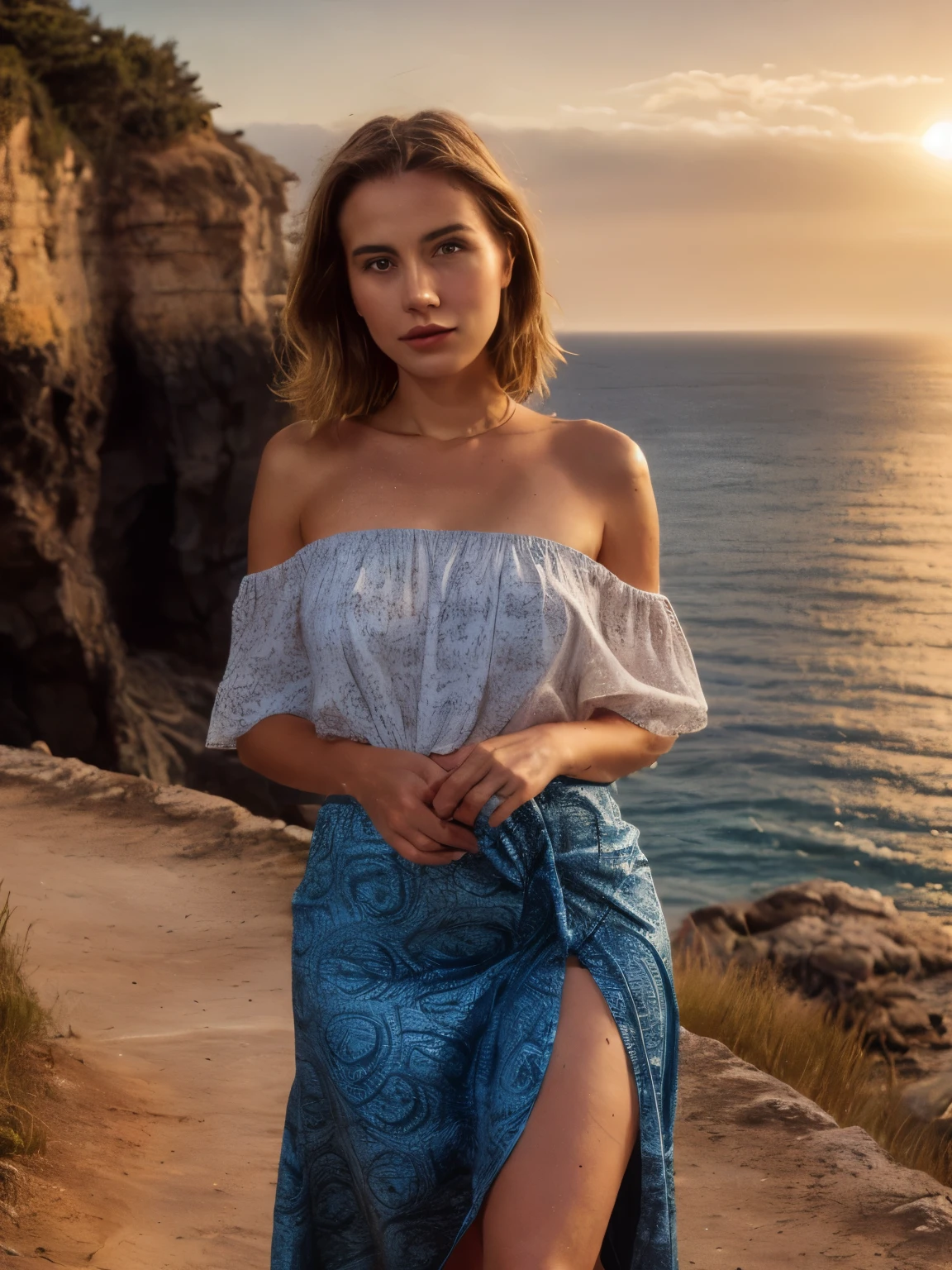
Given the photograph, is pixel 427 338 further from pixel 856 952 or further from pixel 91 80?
pixel 91 80

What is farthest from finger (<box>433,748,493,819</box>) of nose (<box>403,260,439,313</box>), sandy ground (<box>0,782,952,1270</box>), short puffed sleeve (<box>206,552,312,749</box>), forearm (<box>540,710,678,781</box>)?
sandy ground (<box>0,782,952,1270</box>)

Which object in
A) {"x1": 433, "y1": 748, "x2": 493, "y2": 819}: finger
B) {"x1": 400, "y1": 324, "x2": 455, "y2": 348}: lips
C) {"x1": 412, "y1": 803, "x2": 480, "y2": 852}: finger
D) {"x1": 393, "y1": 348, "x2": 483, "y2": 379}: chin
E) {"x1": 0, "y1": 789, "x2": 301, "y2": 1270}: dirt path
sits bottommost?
{"x1": 0, "y1": 789, "x2": 301, "y2": 1270}: dirt path

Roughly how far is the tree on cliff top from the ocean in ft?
19.5

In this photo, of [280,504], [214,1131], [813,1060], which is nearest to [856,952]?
[813,1060]

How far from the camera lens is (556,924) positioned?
149 centimetres

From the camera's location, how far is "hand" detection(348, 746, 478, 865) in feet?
4.78

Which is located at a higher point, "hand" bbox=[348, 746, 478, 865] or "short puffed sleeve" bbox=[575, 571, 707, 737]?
"short puffed sleeve" bbox=[575, 571, 707, 737]

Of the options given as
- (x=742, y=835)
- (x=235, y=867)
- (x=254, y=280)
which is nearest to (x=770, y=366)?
(x=742, y=835)

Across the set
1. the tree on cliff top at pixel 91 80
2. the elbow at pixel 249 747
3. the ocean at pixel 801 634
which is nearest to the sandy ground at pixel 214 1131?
the elbow at pixel 249 747

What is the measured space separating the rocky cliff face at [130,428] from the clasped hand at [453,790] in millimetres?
13329

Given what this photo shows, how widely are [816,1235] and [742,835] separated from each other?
80.7ft

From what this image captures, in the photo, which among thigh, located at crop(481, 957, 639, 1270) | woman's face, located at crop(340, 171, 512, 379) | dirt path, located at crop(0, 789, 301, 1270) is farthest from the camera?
dirt path, located at crop(0, 789, 301, 1270)

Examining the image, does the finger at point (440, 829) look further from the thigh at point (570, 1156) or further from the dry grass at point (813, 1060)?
the dry grass at point (813, 1060)

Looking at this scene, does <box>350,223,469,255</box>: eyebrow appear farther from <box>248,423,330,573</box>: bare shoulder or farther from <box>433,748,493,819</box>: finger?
<box>433,748,493,819</box>: finger
